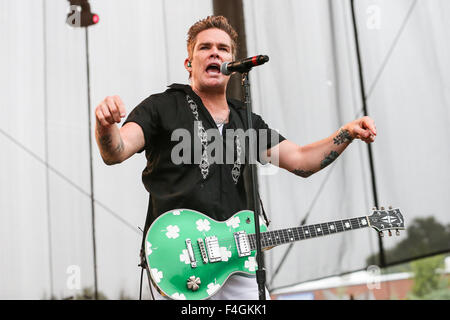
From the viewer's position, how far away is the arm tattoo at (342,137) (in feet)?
5.94

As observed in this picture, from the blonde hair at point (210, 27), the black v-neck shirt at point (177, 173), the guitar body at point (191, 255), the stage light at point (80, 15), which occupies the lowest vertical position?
the guitar body at point (191, 255)

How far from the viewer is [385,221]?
1.80m

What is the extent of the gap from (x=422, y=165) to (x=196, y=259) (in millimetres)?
1501

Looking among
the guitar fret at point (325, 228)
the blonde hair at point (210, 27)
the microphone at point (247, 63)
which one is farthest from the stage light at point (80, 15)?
the guitar fret at point (325, 228)

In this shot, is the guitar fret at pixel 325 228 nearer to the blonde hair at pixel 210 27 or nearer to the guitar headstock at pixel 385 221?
the guitar headstock at pixel 385 221

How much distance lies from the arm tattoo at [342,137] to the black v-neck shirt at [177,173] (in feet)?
1.14

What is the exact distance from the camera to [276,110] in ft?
9.82

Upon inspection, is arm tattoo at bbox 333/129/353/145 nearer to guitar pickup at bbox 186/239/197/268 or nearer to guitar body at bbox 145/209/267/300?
guitar body at bbox 145/209/267/300

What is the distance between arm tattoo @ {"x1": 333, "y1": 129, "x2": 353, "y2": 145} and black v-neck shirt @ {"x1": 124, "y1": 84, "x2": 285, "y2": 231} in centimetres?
35

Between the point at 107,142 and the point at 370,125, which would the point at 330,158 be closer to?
the point at 370,125

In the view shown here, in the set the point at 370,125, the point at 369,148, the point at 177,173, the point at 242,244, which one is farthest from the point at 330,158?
the point at 369,148

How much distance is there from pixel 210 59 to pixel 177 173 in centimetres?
44

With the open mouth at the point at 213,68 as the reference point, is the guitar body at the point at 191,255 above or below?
below

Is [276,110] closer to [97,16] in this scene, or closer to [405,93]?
[405,93]
